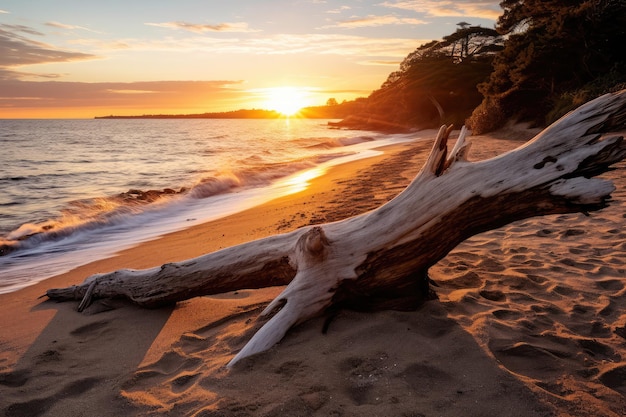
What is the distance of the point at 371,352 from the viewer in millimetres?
2746

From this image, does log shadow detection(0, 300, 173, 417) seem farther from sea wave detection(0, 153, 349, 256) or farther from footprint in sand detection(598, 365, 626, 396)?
sea wave detection(0, 153, 349, 256)

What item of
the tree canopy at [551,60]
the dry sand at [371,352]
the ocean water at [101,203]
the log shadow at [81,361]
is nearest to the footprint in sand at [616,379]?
the dry sand at [371,352]

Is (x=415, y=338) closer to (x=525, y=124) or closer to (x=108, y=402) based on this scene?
(x=108, y=402)

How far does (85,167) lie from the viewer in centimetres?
2016

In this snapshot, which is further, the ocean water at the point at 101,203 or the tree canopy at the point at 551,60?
the tree canopy at the point at 551,60

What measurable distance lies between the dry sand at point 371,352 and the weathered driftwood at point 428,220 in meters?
0.20

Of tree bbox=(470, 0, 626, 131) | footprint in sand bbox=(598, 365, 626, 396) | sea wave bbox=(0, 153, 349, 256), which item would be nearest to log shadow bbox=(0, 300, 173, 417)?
footprint in sand bbox=(598, 365, 626, 396)

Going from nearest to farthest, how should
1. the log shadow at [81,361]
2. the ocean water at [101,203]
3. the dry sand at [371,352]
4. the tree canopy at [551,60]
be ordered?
the dry sand at [371,352] < the log shadow at [81,361] < the ocean water at [101,203] < the tree canopy at [551,60]

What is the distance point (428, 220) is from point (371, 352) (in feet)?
3.40

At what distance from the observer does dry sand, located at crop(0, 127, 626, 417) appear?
7.66ft

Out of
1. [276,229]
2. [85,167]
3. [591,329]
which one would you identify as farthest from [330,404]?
[85,167]

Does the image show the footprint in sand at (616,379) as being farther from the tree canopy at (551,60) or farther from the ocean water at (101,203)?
the tree canopy at (551,60)

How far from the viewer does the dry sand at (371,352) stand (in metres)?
2.33

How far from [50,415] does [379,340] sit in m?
2.03
